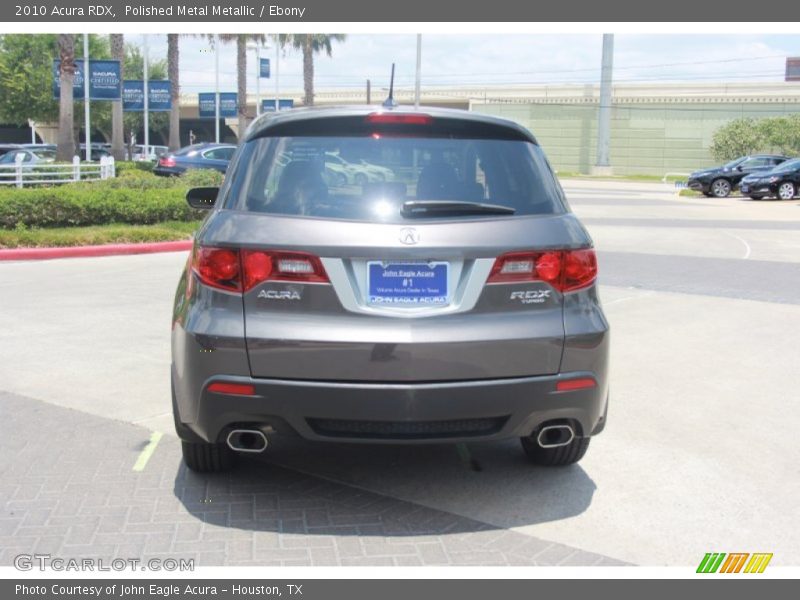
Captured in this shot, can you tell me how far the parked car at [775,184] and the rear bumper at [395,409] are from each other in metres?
31.0

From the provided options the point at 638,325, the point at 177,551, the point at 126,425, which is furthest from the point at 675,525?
the point at 638,325

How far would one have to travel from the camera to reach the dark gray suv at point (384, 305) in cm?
386

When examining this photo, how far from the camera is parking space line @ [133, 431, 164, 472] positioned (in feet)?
16.0

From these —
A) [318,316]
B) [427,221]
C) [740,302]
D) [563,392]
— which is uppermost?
[427,221]

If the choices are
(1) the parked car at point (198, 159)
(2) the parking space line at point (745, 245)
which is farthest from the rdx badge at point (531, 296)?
(1) the parked car at point (198, 159)

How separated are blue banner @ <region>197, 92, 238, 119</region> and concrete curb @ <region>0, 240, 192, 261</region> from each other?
140 feet

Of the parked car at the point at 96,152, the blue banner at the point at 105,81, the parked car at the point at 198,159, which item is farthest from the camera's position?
the parked car at the point at 96,152

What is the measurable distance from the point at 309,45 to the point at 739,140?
30224 mm

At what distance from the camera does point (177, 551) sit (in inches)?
152

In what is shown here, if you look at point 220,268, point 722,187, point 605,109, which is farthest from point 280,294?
point 605,109

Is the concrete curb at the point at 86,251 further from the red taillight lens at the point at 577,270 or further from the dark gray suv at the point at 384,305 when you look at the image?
the red taillight lens at the point at 577,270

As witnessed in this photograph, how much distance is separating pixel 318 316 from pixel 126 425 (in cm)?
223

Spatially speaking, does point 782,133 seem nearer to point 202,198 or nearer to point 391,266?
point 202,198

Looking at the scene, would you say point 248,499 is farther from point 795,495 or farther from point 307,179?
point 795,495
